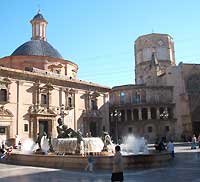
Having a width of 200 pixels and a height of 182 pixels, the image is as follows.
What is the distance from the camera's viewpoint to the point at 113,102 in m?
51.0

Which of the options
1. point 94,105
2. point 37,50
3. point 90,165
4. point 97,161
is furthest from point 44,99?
point 90,165

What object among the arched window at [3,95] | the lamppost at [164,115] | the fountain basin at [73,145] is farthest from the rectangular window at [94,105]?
the fountain basin at [73,145]

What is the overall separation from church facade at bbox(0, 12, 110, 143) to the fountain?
10.1m

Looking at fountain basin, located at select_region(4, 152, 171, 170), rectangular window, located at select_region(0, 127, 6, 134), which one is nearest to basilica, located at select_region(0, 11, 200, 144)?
rectangular window, located at select_region(0, 127, 6, 134)

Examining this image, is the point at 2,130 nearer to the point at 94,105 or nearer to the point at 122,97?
the point at 94,105

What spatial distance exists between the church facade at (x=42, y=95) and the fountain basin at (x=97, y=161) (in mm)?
14096

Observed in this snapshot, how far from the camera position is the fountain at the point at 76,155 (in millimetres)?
13594

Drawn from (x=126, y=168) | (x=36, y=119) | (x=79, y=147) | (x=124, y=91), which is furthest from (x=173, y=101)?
(x=126, y=168)

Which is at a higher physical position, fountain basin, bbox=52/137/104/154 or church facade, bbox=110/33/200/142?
church facade, bbox=110/33/200/142

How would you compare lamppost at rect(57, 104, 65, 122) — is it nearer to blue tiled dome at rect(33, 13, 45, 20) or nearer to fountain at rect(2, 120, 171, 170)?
fountain at rect(2, 120, 171, 170)

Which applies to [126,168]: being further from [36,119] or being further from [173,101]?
[173,101]

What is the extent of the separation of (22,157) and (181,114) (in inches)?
1377

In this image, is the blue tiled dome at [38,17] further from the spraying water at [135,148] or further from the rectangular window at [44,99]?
the spraying water at [135,148]

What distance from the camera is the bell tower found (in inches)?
1674
